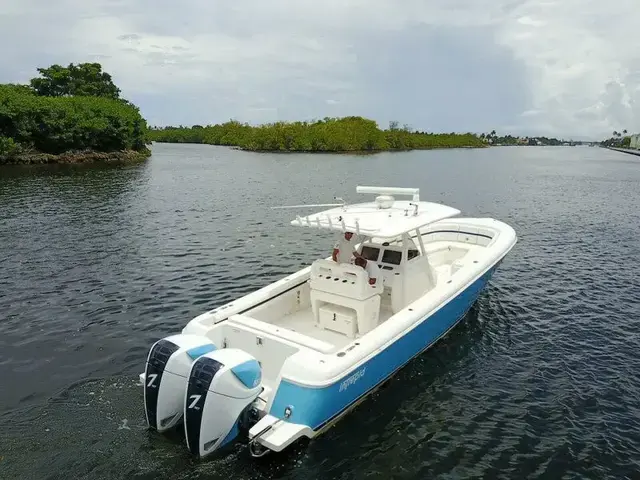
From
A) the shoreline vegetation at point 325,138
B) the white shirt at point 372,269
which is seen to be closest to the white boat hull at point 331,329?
the white shirt at point 372,269

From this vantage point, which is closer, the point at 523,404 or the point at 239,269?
the point at 523,404

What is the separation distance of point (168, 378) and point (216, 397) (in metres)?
0.91

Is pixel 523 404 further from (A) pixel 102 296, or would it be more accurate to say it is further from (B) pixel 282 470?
(A) pixel 102 296

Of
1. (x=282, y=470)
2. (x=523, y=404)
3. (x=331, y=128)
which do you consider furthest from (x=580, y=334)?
(x=331, y=128)

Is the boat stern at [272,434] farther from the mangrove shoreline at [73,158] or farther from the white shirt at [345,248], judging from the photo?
the mangrove shoreline at [73,158]

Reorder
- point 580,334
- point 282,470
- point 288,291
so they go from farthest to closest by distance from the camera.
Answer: point 580,334
point 288,291
point 282,470

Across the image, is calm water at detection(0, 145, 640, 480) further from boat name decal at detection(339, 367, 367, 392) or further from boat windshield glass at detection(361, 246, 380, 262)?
boat windshield glass at detection(361, 246, 380, 262)

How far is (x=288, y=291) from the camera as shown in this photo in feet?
35.0

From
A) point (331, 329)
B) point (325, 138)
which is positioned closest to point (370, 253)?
point (331, 329)

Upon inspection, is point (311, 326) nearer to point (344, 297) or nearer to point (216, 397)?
point (344, 297)

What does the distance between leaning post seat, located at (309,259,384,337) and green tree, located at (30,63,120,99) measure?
88.2 meters

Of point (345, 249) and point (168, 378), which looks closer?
point (168, 378)

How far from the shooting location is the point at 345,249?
1045 cm

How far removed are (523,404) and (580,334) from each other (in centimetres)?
386
